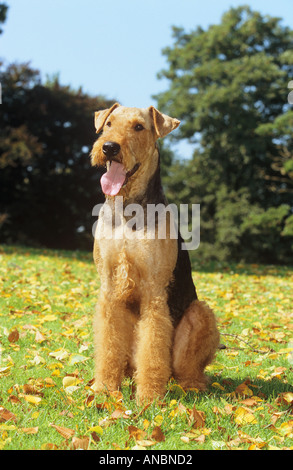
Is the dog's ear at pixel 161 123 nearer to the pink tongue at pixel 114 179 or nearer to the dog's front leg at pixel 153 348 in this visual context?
the pink tongue at pixel 114 179

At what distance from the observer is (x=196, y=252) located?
22750 mm

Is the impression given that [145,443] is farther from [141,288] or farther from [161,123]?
[161,123]

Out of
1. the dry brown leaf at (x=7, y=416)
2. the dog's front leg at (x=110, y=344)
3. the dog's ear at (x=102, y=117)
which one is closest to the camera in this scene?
the dry brown leaf at (x=7, y=416)

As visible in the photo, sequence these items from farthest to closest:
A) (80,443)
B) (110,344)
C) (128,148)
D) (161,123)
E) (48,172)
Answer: (48,172)
(161,123)
(110,344)
(128,148)
(80,443)

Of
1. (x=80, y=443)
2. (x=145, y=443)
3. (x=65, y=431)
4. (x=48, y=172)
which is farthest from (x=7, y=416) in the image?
(x=48, y=172)

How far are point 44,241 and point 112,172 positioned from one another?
15.4 metres

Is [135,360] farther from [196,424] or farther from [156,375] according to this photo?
[196,424]

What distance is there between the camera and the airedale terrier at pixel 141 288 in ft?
9.19

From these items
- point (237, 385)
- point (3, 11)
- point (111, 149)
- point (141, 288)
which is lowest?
point (237, 385)

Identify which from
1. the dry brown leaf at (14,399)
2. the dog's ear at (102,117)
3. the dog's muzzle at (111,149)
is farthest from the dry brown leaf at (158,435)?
the dog's ear at (102,117)

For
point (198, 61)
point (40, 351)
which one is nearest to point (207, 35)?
point (198, 61)

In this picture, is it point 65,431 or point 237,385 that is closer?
point 65,431

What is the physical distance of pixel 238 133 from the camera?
21.3 m

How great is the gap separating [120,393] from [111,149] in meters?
1.65
